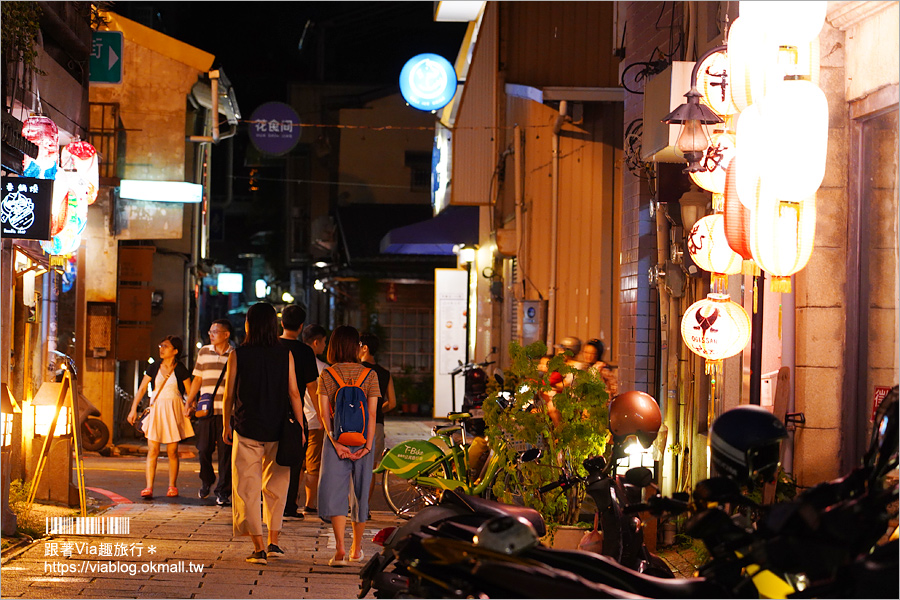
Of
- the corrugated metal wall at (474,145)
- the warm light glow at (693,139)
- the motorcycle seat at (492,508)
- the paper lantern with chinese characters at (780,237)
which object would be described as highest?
the corrugated metal wall at (474,145)

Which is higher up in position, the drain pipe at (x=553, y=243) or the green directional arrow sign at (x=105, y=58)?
the green directional arrow sign at (x=105, y=58)

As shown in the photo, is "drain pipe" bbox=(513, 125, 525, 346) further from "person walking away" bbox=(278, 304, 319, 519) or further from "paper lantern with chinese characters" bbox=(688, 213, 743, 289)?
"paper lantern with chinese characters" bbox=(688, 213, 743, 289)

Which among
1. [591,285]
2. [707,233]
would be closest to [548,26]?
[591,285]

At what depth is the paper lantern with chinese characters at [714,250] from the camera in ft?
27.1

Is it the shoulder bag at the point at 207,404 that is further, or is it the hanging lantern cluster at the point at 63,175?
the shoulder bag at the point at 207,404

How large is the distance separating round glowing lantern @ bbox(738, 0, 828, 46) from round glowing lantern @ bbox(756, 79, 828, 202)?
0.88ft

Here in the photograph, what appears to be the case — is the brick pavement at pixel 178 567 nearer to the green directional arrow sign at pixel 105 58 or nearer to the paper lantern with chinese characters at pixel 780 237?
the paper lantern with chinese characters at pixel 780 237

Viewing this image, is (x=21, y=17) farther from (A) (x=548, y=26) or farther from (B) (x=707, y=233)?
(A) (x=548, y=26)

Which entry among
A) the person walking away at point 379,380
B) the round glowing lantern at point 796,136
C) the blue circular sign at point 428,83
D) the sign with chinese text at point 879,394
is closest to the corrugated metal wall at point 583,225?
the blue circular sign at point 428,83

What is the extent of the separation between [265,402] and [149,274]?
12256mm

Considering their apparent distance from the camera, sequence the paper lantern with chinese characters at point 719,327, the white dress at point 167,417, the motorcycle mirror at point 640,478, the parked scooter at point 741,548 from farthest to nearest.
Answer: the white dress at point 167,417
the paper lantern with chinese characters at point 719,327
the motorcycle mirror at point 640,478
the parked scooter at point 741,548

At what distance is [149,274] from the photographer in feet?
65.1

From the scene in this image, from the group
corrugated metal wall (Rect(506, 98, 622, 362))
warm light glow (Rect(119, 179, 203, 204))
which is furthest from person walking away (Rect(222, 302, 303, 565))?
warm light glow (Rect(119, 179, 203, 204))

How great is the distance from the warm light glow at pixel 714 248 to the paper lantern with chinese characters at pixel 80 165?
775 centimetres
